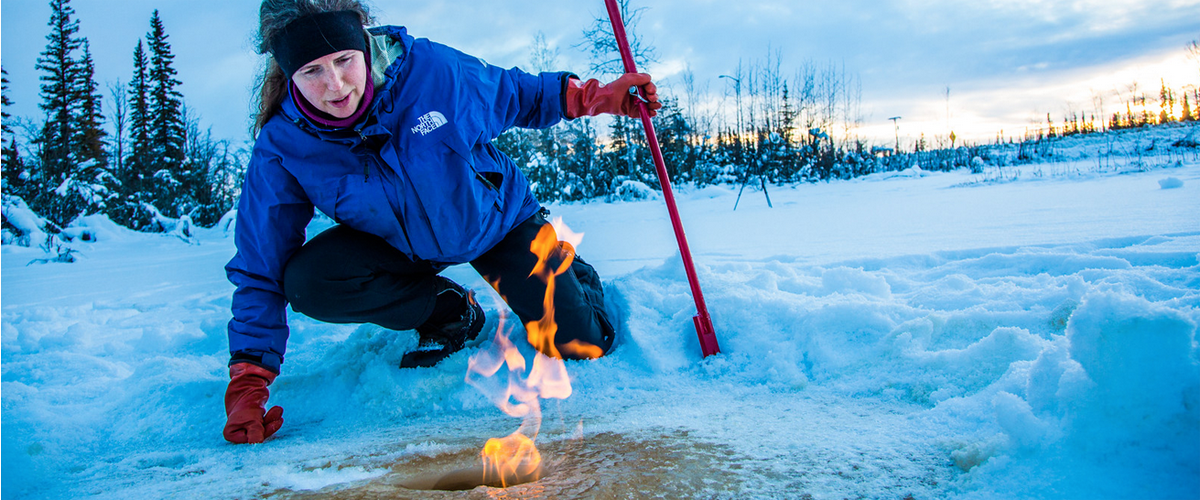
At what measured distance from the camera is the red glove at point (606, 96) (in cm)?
169

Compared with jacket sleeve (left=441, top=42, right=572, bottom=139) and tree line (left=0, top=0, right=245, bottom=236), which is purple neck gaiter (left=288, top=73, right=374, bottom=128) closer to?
jacket sleeve (left=441, top=42, right=572, bottom=139)

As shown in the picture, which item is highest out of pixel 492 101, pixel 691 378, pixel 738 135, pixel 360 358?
pixel 738 135

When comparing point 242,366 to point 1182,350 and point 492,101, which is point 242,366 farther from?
point 1182,350

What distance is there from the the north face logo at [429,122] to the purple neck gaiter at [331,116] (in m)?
0.13

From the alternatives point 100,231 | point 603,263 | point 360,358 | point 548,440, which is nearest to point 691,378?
point 548,440

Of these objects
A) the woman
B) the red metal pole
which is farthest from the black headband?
the red metal pole

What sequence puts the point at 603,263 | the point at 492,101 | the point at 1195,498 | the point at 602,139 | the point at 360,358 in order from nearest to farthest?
the point at 1195,498 < the point at 492,101 < the point at 360,358 < the point at 603,263 < the point at 602,139

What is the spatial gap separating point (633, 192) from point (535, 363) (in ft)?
32.0

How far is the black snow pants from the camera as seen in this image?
5.11ft

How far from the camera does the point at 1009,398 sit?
0.88 metres

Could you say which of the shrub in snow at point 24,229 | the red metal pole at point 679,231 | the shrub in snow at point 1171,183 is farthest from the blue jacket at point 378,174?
the shrub in snow at point 24,229

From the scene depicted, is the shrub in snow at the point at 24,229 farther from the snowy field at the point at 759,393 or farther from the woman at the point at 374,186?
the woman at the point at 374,186

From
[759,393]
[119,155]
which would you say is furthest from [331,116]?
[119,155]

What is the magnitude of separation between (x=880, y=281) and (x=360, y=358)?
1671 millimetres
